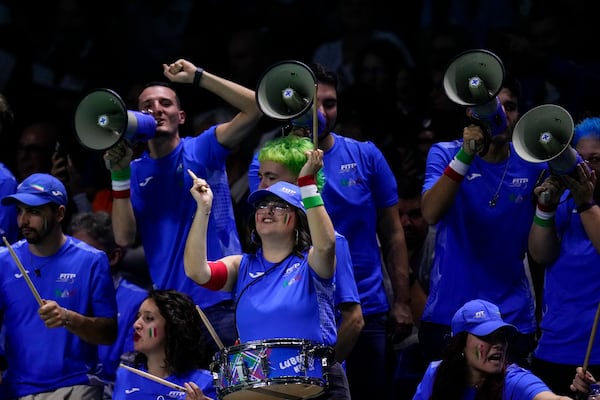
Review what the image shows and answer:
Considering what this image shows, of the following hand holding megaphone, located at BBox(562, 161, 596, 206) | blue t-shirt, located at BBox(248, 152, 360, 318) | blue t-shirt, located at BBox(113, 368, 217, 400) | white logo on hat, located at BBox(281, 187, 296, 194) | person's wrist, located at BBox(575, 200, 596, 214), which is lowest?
blue t-shirt, located at BBox(113, 368, 217, 400)

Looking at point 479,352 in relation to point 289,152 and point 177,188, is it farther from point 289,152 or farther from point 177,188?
point 177,188

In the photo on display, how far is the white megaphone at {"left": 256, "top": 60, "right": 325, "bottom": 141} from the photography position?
24.6 feet

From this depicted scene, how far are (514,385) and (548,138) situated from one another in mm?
1177

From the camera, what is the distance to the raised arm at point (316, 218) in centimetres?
661

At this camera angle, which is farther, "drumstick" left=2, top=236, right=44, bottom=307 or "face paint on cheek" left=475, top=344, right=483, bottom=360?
"drumstick" left=2, top=236, right=44, bottom=307

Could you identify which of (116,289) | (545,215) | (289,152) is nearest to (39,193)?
(116,289)

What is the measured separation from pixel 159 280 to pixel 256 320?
151cm

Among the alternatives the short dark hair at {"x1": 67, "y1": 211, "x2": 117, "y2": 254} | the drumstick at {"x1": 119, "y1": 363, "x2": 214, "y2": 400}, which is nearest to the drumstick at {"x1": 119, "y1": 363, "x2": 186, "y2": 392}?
the drumstick at {"x1": 119, "y1": 363, "x2": 214, "y2": 400}

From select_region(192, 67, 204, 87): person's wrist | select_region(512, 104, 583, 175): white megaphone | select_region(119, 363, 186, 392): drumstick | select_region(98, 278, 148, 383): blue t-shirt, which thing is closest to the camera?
select_region(512, 104, 583, 175): white megaphone

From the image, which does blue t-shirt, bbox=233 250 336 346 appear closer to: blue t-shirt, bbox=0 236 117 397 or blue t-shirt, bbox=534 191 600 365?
blue t-shirt, bbox=534 191 600 365

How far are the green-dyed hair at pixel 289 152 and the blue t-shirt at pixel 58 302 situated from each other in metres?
1.51

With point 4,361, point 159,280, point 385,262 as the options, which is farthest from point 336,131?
point 4,361

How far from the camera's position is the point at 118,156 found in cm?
782

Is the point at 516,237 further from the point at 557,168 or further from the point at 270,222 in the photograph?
the point at 270,222
